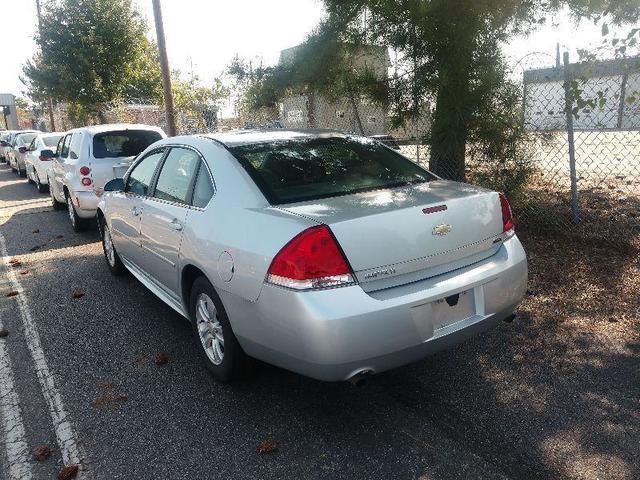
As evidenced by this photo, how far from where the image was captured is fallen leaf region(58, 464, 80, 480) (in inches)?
105

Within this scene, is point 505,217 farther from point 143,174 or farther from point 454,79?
point 143,174

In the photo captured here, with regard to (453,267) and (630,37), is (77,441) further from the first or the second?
(630,37)

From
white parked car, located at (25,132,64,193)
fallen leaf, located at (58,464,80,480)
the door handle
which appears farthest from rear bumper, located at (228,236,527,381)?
white parked car, located at (25,132,64,193)

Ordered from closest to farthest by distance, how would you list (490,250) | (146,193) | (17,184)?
(490,250) → (146,193) → (17,184)

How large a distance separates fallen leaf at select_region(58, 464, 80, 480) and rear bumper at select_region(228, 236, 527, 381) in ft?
3.46

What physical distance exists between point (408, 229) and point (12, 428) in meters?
2.58

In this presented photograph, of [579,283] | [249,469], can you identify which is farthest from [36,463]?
[579,283]

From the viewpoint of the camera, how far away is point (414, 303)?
2.73m

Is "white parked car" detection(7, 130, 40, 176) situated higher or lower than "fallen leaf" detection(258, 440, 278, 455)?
higher

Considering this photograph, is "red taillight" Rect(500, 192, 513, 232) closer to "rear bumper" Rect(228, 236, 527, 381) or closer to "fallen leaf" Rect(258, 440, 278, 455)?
"rear bumper" Rect(228, 236, 527, 381)

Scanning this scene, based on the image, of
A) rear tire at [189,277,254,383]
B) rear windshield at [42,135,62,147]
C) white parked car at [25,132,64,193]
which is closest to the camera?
rear tire at [189,277,254,383]

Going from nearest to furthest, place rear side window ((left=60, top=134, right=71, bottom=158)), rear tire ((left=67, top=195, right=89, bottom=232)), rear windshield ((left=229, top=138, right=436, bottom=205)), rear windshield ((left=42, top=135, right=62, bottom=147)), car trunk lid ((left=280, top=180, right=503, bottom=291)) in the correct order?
car trunk lid ((left=280, top=180, right=503, bottom=291))
rear windshield ((left=229, top=138, right=436, bottom=205))
rear tire ((left=67, top=195, right=89, bottom=232))
rear side window ((left=60, top=134, right=71, bottom=158))
rear windshield ((left=42, top=135, right=62, bottom=147))

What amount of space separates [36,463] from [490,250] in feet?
9.14

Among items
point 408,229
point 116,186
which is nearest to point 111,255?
point 116,186
